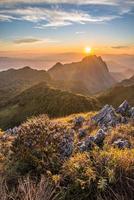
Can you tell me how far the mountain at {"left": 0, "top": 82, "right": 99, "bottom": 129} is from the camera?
120294mm

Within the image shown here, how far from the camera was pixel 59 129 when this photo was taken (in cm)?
1345

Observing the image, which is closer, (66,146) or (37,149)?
(37,149)

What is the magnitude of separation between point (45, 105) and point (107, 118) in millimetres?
121233

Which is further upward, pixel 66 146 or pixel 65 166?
pixel 66 146

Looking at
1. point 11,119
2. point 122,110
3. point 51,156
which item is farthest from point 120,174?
point 11,119

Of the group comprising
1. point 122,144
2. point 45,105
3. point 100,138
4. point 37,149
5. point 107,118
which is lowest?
point 45,105

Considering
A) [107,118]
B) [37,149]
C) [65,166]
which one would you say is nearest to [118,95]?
[107,118]

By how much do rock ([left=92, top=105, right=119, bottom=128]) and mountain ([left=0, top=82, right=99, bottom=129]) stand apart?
90.2m

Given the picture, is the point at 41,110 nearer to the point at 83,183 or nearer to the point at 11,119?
the point at 11,119

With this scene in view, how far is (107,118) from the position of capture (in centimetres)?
1908

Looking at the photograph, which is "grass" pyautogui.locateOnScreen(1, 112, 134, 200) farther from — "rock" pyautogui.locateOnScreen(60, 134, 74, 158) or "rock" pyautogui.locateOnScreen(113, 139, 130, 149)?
"rock" pyautogui.locateOnScreen(113, 139, 130, 149)

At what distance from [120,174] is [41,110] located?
12369 centimetres

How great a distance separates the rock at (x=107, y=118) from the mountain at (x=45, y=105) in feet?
296

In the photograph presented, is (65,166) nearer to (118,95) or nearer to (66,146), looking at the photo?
(66,146)
